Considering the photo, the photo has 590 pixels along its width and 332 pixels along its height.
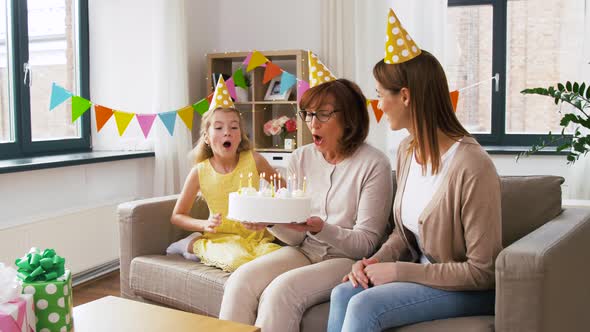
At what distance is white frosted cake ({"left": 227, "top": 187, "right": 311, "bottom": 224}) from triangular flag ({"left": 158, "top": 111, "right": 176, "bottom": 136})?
212cm

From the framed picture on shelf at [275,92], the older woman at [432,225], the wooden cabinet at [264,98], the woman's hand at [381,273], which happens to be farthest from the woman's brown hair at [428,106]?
the framed picture on shelf at [275,92]

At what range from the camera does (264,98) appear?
4660 mm

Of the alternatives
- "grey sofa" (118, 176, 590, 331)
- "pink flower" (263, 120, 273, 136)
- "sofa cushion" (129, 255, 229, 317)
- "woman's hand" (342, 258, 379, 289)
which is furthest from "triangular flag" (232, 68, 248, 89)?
"woman's hand" (342, 258, 379, 289)

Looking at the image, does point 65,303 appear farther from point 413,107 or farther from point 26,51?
point 26,51

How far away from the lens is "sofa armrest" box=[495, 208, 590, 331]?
5.16 feet

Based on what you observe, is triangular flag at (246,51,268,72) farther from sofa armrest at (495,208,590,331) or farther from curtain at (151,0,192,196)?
sofa armrest at (495,208,590,331)

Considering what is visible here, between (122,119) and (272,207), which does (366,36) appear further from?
(272,207)

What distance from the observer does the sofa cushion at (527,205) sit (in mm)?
2047

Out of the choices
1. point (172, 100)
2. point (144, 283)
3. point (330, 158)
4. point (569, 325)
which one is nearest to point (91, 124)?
point (172, 100)

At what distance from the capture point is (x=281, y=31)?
4887mm

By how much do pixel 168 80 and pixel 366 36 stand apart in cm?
137

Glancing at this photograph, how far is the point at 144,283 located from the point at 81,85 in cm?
223

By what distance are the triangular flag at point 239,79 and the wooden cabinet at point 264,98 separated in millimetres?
41

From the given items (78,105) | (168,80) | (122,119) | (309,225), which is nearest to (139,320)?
(309,225)
